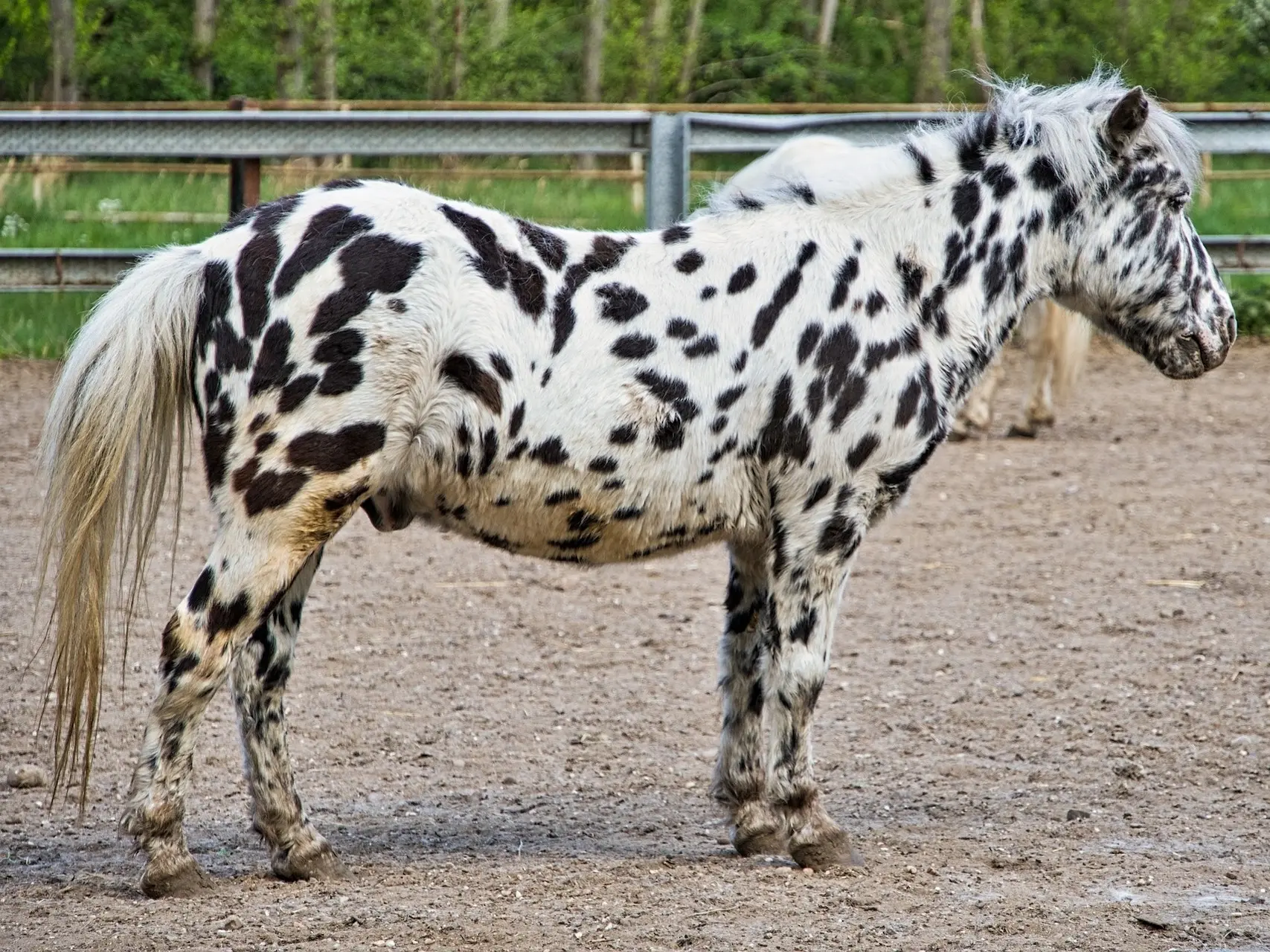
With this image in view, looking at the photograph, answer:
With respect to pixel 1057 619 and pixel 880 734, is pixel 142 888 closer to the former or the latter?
pixel 880 734

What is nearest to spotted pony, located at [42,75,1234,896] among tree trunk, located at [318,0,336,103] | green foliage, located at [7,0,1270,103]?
tree trunk, located at [318,0,336,103]

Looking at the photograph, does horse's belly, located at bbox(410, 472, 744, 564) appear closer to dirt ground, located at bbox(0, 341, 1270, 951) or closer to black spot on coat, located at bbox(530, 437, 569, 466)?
black spot on coat, located at bbox(530, 437, 569, 466)

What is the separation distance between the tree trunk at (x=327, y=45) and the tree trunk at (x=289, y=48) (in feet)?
1.17

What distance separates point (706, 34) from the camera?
34.5 metres

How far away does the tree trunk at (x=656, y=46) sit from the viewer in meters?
28.5

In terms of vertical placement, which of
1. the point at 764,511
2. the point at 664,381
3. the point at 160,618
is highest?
the point at 664,381

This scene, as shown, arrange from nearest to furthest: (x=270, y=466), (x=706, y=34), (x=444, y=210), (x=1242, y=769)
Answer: (x=270, y=466) → (x=444, y=210) → (x=1242, y=769) → (x=706, y=34)

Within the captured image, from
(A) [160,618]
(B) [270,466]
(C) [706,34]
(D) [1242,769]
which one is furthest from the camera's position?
(C) [706,34]

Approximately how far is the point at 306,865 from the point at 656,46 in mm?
26519

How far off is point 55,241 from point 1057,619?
8888 mm

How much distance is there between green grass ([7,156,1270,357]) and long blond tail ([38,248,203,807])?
589cm

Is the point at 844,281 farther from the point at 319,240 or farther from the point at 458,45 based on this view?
the point at 458,45

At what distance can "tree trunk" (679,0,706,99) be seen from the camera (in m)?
29.3

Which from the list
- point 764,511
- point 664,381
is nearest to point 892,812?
point 764,511
